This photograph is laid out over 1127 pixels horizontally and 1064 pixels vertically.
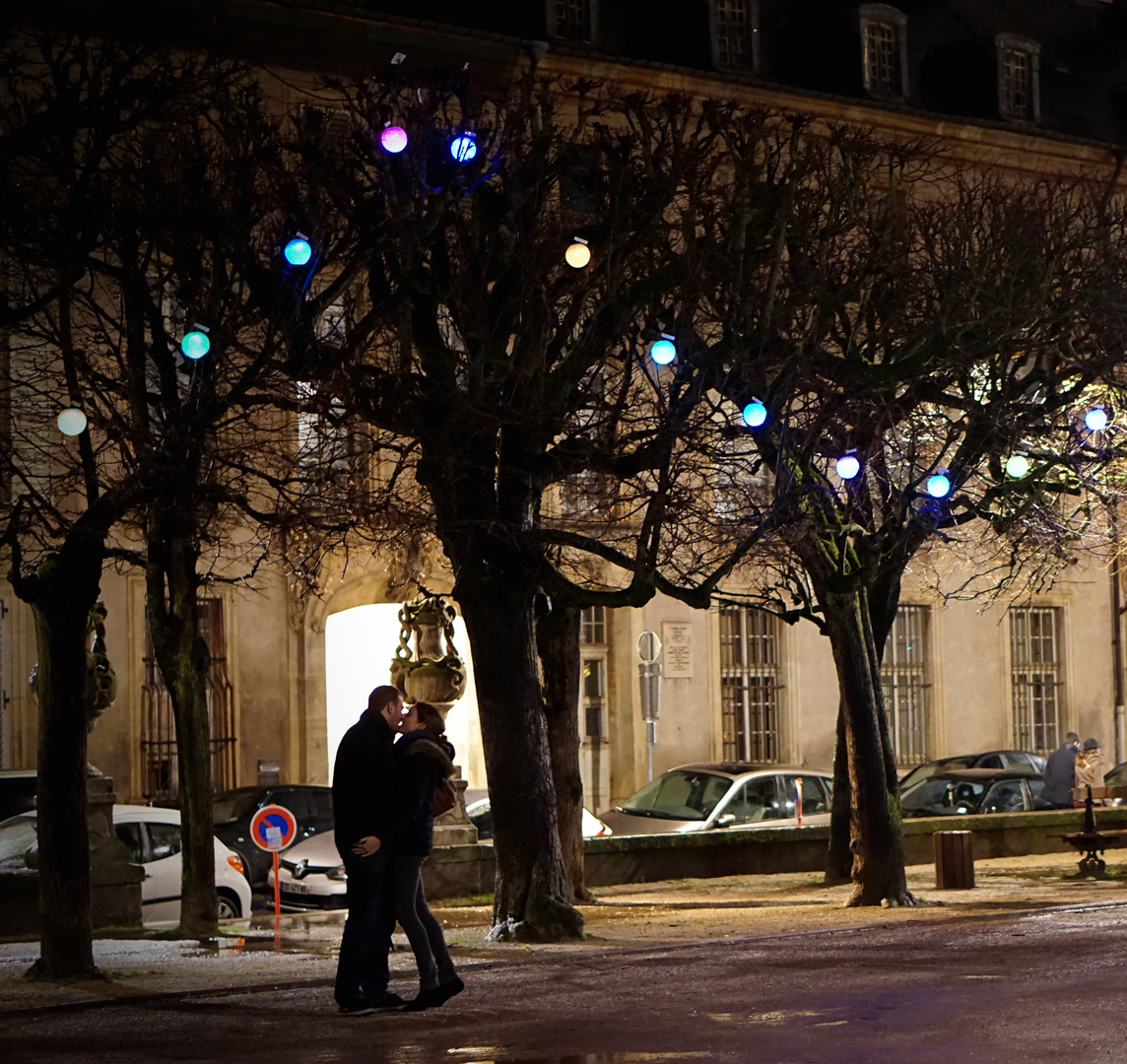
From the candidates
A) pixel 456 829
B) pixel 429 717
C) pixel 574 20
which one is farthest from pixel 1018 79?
pixel 429 717

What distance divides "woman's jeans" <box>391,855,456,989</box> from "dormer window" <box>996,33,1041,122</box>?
2659cm

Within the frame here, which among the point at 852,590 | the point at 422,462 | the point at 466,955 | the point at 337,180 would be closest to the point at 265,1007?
the point at 466,955

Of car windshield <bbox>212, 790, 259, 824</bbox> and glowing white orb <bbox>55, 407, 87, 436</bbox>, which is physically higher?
glowing white orb <bbox>55, 407, 87, 436</bbox>

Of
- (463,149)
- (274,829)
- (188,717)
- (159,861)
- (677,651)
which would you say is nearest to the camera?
(463,149)

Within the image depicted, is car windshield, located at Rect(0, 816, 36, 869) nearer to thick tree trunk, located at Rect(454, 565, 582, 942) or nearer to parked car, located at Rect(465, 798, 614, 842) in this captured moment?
thick tree trunk, located at Rect(454, 565, 582, 942)

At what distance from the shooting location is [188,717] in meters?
17.0

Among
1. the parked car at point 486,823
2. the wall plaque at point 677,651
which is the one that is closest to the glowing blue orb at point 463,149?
the parked car at point 486,823

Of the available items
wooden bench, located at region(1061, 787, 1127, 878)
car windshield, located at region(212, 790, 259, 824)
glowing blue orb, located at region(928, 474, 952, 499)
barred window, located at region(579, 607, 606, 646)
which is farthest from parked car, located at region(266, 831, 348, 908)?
barred window, located at region(579, 607, 606, 646)

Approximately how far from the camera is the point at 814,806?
2578cm

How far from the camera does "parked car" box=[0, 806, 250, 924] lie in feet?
60.4

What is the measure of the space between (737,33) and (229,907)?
18536mm

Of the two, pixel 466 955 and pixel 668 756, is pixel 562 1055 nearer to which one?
pixel 466 955

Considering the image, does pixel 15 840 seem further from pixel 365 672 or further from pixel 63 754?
pixel 365 672

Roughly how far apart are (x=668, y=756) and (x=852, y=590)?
15123mm
